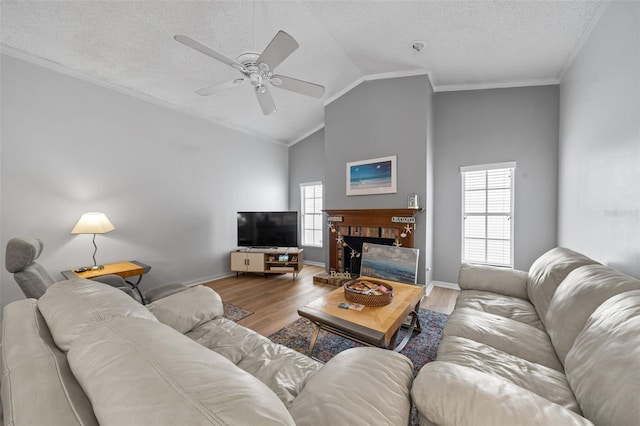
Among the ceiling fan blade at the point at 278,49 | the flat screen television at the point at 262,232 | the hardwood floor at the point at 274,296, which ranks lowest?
the hardwood floor at the point at 274,296

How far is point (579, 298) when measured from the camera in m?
1.34

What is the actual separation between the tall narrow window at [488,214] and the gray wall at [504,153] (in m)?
0.09

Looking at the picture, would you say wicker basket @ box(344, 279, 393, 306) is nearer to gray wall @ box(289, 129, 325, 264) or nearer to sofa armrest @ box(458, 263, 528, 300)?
sofa armrest @ box(458, 263, 528, 300)

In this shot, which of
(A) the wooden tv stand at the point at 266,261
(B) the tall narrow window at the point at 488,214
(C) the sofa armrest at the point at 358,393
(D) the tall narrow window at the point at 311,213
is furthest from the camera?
(D) the tall narrow window at the point at 311,213

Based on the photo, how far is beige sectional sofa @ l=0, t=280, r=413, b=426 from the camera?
1.40ft

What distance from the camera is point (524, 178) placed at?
3479 millimetres

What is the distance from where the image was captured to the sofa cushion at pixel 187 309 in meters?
1.50

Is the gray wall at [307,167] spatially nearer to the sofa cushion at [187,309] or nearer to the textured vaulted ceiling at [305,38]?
the textured vaulted ceiling at [305,38]

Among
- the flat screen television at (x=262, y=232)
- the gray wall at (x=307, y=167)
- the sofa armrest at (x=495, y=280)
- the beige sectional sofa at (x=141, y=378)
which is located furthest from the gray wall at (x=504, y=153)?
the beige sectional sofa at (x=141, y=378)

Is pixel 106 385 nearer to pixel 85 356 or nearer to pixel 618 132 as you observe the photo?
pixel 85 356

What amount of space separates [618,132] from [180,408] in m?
3.16

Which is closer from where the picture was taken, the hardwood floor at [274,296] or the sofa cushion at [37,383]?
the sofa cushion at [37,383]

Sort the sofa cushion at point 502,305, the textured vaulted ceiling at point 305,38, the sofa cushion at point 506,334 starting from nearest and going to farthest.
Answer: the sofa cushion at point 506,334 < the sofa cushion at point 502,305 < the textured vaulted ceiling at point 305,38

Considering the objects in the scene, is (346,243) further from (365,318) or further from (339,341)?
(365,318)
